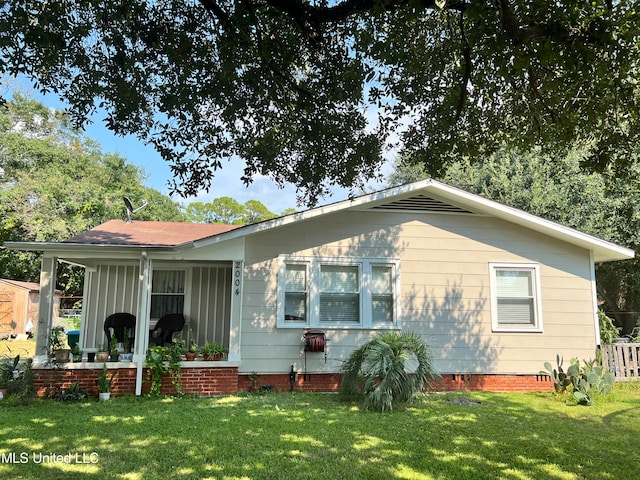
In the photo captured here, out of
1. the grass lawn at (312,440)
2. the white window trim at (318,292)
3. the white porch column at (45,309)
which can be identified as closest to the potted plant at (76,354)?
the white porch column at (45,309)

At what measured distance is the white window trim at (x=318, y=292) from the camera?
353 inches

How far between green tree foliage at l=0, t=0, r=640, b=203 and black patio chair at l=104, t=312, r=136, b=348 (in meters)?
5.05

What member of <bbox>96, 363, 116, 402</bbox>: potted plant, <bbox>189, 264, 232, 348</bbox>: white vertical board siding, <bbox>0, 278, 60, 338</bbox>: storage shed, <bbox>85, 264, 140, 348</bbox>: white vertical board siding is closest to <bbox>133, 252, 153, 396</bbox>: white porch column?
<bbox>96, 363, 116, 402</bbox>: potted plant

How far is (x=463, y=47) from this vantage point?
5.36m

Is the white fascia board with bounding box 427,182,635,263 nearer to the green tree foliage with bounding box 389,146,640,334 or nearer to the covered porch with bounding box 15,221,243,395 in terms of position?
the covered porch with bounding box 15,221,243,395

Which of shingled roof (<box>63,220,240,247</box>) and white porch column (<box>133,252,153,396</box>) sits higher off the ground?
shingled roof (<box>63,220,240,247</box>)

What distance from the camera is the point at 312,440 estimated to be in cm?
537

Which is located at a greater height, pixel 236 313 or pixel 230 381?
pixel 236 313

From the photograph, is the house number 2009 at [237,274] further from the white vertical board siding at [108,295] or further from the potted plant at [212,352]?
the white vertical board siding at [108,295]

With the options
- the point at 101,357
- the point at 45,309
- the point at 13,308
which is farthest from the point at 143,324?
the point at 13,308

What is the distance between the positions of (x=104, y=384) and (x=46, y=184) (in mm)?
22105

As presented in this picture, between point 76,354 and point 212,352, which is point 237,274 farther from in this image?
point 76,354

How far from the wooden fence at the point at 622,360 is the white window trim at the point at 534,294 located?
63.0 inches

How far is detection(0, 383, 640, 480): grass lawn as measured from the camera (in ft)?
14.6
